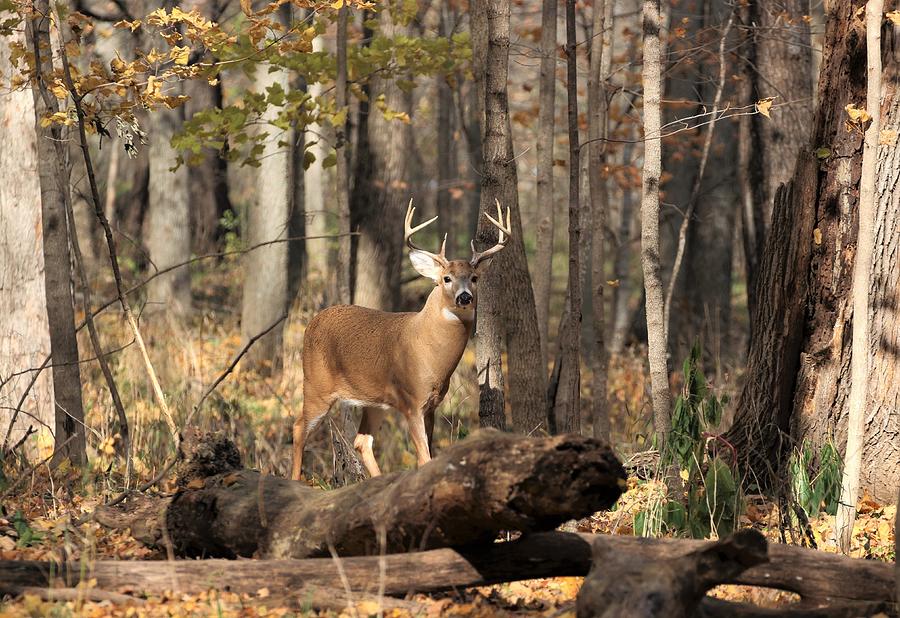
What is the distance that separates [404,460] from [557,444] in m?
5.76

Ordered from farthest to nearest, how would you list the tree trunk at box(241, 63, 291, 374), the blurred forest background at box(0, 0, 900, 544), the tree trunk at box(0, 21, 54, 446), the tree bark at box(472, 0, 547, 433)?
1. the tree trunk at box(241, 63, 291, 374)
2. the tree trunk at box(0, 21, 54, 446)
3. the tree bark at box(472, 0, 547, 433)
4. the blurred forest background at box(0, 0, 900, 544)

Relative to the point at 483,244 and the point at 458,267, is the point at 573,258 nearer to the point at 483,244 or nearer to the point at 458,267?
the point at 483,244

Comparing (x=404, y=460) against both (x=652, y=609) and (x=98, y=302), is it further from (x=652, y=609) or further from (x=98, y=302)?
(x=98, y=302)

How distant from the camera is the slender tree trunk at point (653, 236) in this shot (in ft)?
21.9

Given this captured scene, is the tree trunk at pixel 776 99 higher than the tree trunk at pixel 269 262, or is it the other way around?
the tree trunk at pixel 776 99

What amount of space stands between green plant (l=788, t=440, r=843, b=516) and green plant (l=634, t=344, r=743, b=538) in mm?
363

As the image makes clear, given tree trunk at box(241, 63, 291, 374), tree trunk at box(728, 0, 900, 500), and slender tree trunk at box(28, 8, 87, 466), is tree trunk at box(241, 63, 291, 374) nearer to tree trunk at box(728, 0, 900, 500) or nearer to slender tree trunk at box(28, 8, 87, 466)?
slender tree trunk at box(28, 8, 87, 466)

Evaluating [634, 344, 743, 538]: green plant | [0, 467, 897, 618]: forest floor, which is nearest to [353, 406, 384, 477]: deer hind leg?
[0, 467, 897, 618]: forest floor

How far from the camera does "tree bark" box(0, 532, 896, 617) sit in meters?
4.57

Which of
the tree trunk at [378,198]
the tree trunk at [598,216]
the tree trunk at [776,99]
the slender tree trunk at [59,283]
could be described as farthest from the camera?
the tree trunk at [378,198]

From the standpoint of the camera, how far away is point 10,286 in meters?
8.70

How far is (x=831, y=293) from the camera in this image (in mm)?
7199

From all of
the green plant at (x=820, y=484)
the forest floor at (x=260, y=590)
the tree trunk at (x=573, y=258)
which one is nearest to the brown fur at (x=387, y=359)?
the tree trunk at (x=573, y=258)

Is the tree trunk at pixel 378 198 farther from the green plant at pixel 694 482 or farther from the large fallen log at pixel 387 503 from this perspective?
the large fallen log at pixel 387 503
